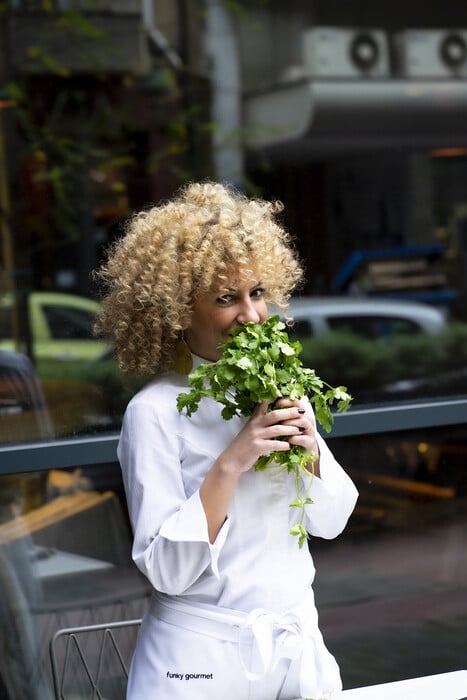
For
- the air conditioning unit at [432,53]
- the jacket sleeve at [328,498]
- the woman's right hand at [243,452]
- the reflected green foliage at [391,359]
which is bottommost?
the reflected green foliage at [391,359]

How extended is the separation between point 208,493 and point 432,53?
25.6ft

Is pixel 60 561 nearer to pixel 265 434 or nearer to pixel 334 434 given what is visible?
pixel 334 434

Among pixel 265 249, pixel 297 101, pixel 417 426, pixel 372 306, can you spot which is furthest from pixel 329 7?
pixel 265 249

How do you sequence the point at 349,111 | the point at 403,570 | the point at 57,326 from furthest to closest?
the point at 349,111, the point at 57,326, the point at 403,570

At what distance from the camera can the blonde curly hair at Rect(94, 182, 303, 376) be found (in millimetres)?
1907

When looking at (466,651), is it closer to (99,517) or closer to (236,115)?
(99,517)

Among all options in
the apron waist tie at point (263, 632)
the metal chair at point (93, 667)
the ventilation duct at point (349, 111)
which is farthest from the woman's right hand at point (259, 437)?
the ventilation duct at point (349, 111)

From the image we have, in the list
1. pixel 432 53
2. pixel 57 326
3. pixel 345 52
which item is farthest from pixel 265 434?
pixel 432 53

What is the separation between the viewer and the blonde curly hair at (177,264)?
191 cm

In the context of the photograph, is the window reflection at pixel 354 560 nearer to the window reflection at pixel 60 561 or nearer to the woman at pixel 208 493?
the window reflection at pixel 60 561

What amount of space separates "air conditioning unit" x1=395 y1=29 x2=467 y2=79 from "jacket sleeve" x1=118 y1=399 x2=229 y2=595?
755 centimetres

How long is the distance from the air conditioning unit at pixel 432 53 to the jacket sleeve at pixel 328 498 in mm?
7406

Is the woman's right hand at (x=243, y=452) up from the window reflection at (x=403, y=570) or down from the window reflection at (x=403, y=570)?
up

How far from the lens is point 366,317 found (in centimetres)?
861
